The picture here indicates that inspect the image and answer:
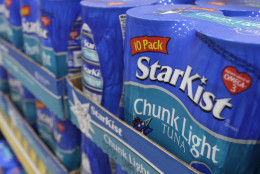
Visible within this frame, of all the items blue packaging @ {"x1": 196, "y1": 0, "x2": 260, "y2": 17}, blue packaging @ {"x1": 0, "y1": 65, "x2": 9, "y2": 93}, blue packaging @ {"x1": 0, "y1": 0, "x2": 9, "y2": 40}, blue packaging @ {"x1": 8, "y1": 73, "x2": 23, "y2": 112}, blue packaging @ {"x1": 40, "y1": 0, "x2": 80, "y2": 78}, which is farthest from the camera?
blue packaging @ {"x1": 0, "y1": 65, "x2": 9, "y2": 93}

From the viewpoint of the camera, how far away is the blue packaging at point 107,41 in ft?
1.81

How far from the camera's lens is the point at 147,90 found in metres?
0.50

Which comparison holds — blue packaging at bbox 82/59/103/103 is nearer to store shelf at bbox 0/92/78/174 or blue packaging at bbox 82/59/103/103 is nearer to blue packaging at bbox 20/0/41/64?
blue packaging at bbox 20/0/41/64

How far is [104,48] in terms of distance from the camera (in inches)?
22.5

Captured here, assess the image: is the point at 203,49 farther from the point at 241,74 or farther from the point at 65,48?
the point at 65,48

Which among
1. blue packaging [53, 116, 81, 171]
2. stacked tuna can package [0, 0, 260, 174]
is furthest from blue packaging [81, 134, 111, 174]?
blue packaging [53, 116, 81, 171]

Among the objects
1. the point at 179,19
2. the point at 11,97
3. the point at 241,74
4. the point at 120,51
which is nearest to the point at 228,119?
the point at 241,74

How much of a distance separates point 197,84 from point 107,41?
0.25m

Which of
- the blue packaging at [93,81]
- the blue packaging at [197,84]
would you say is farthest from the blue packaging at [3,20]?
the blue packaging at [197,84]

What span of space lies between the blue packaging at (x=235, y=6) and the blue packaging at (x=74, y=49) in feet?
1.11

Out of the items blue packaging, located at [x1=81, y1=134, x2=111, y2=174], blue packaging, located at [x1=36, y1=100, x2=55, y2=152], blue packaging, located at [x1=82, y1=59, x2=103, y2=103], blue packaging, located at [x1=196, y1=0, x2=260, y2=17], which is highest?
blue packaging, located at [x1=196, y1=0, x2=260, y2=17]

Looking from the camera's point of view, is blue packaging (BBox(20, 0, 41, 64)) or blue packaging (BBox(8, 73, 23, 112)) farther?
blue packaging (BBox(8, 73, 23, 112))

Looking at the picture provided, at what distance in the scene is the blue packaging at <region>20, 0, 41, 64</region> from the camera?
2.71 feet

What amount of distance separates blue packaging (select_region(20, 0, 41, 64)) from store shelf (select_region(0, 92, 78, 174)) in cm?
37
